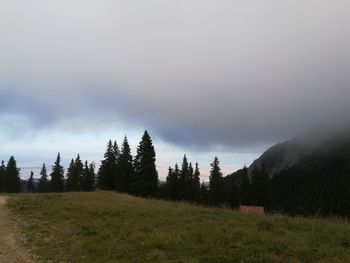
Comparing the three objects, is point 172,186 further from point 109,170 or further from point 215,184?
point 109,170

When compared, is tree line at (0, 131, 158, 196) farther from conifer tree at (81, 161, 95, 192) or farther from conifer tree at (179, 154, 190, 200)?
conifer tree at (179, 154, 190, 200)

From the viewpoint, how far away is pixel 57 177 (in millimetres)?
101250

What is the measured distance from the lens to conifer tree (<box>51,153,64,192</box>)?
98688 mm

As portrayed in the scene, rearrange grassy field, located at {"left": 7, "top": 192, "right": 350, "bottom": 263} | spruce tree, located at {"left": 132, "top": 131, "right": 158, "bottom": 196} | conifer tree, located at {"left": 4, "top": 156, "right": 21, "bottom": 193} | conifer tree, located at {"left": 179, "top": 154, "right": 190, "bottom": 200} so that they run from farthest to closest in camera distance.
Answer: conifer tree, located at {"left": 4, "top": 156, "right": 21, "bottom": 193} < conifer tree, located at {"left": 179, "top": 154, "right": 190, "bottom": 200} < spruce tree, located at {"left": 132, "top": 131, "right": 158, "bottom": 196} < grassy field, located at {"left": 7, "top": 192, "right": 350, "bottom": 263}

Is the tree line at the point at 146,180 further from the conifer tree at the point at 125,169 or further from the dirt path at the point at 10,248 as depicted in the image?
the dirt path at the point at 10,248

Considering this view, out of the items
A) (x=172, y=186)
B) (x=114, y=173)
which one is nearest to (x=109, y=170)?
(x=114, y=173)

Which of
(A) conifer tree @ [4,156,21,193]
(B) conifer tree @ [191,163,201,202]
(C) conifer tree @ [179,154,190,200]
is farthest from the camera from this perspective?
(A) conifer tree @ [4,156,21,193]

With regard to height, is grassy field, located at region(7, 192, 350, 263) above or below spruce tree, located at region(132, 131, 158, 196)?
below

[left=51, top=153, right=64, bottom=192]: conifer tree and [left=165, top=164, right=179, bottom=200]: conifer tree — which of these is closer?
[left=165, top=164, right=179, bottom=200]: conifer tree

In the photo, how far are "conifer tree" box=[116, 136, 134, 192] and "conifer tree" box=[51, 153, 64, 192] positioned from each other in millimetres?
28183

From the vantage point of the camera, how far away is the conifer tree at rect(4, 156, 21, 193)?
92344 mm

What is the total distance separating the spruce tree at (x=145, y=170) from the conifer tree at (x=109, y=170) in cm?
1116

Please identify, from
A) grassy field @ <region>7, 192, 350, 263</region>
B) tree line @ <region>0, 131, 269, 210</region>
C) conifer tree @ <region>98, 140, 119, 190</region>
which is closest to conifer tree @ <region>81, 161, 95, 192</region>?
tree line @ <region>0, 131, 269, 210</region>

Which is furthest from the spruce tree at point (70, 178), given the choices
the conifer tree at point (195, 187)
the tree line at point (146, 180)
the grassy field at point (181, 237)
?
the grassy field at point (181, 237)
